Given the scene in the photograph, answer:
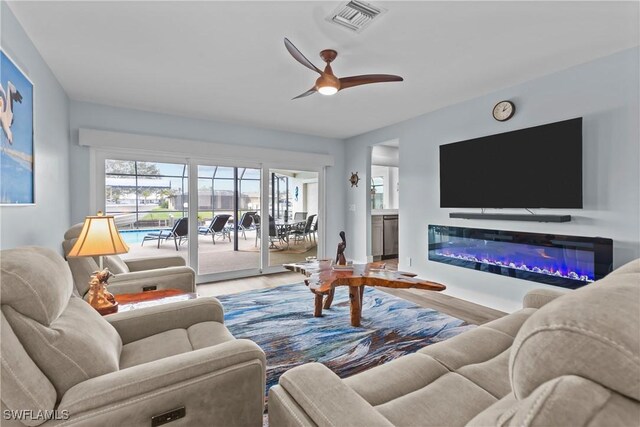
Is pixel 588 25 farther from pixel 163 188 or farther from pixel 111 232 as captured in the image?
pixel 163 188

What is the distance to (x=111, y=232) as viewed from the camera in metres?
2.04

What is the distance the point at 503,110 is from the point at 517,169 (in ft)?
2.25

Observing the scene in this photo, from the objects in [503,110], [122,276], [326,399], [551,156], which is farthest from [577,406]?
[503,110]

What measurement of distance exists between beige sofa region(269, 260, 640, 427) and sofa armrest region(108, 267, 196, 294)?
1977mm

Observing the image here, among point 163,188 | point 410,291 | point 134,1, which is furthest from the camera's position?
point 163,188

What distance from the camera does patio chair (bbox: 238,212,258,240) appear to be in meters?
5.07

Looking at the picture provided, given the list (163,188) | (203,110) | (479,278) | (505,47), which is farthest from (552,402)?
(163,188)

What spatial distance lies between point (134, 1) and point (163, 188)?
2862mm

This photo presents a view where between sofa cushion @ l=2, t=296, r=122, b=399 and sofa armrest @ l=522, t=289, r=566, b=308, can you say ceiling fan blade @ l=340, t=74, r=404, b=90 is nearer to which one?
sofa armrest @ l=522, t=289, r=566, b=308

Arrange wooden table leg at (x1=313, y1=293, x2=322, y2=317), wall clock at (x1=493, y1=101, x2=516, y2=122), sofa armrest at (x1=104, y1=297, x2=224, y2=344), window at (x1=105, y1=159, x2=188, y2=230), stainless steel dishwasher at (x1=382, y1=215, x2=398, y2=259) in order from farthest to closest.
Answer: stainless steel dishwasher at (x1=382, y1=215, x2=398, y2=259)
window at (x1=105, y1=159, x2=188, y2=230)
wall clock at (x1=493, y1=101, x2=516, y2=122)
wooden table leg at (x1=313, y1=293, x2=322, y2=317)
sofa armrest at (x1=104, y1=297, x2=224, y2=344)

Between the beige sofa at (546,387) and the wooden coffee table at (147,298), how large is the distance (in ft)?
4.76

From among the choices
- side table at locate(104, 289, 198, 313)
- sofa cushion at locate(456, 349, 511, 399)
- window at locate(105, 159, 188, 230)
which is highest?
window at locate(105, 159, 188, 230)

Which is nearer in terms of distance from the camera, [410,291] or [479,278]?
[479,278]

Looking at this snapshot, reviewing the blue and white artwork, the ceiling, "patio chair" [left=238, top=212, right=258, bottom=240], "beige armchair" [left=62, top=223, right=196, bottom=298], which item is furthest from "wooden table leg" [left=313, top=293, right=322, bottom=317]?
the blue and white artwork
